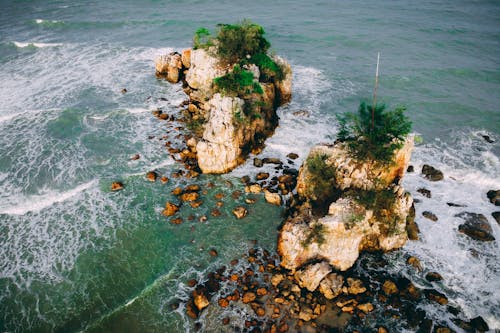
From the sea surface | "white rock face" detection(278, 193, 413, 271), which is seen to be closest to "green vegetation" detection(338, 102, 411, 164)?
"white rock face" detection(278, 193, 413, 271)

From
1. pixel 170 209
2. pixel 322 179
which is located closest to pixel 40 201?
pixel 170 209

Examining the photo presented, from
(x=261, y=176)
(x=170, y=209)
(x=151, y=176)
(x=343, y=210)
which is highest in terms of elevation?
(x=343, y=210)

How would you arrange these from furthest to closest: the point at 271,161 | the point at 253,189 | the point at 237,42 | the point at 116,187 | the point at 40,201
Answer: the point at 237,42 → the point at 271,161 → the point at 116,187 → the point at 253,189 → the point at 40,201

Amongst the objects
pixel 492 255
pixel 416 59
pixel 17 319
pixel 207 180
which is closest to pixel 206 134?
pixel 207 180

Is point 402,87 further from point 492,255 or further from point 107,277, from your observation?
point 107,277

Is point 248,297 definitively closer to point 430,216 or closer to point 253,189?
point 253,189
